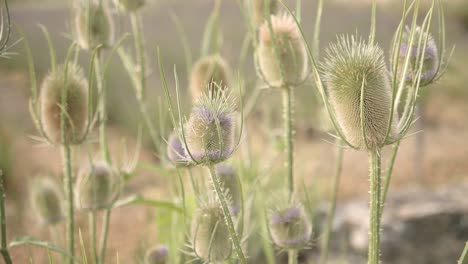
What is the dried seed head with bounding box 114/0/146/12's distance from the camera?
1581 mm

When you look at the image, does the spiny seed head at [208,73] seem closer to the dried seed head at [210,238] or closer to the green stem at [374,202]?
the dried seed head at [210,238]

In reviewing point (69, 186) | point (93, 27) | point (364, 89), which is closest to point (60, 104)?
point (69, 186)

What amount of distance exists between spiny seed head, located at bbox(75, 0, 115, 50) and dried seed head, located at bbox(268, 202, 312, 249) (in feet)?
2.16

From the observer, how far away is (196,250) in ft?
3.92

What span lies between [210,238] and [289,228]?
21 centimetres

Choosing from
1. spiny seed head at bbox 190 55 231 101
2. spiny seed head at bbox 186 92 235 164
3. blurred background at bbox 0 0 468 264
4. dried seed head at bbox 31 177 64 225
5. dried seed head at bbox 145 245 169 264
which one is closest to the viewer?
spiny seed head at bbox 186 92 235 164

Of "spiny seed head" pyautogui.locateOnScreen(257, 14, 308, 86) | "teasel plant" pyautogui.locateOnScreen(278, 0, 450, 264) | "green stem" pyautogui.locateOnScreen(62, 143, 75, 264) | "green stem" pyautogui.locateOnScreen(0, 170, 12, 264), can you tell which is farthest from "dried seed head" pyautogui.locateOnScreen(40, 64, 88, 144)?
"teasel plant" pyautogui.locateOnScreen(278, 0, 450, 264)

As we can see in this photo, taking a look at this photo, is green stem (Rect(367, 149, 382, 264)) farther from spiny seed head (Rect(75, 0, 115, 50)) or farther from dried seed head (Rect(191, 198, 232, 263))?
spiny seed head (Rect(75, 0, 115, 50))

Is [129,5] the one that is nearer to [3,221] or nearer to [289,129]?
[289,129]

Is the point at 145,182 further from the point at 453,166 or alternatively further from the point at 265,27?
the point at 265,27

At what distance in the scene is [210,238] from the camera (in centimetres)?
119

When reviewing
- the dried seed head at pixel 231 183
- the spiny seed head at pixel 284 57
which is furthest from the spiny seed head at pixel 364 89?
the dried seed head at pixel 231 183

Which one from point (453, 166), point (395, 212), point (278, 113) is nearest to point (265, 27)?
point (395, 212)

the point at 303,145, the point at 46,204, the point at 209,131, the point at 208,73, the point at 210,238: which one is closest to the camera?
the point at 209,131
